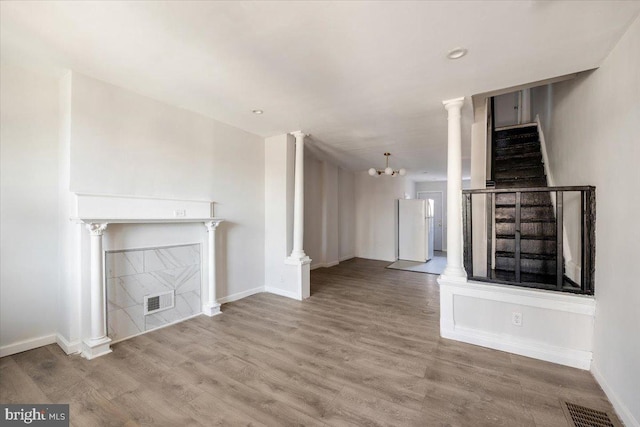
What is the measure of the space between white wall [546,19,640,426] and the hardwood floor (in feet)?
0.93

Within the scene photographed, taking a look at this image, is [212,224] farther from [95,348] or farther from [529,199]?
[529,199]

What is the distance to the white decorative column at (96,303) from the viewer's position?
2.49 metres

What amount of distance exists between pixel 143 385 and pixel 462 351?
2.87m

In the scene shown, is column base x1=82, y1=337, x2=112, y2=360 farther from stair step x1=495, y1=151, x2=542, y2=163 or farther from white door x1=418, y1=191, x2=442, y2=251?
white door x1=418, y1=191, x2=442, y2=251

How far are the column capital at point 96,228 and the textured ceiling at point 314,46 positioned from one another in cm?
145

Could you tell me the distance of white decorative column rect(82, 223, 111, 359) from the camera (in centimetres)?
249

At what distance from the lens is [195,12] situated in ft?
5.69

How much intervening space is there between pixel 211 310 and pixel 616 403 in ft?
12.7

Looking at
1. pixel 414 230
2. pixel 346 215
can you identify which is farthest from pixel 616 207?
pixel 346 215

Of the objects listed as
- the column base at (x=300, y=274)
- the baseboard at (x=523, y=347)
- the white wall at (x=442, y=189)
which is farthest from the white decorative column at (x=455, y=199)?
the white wall at (x=442, y=189)

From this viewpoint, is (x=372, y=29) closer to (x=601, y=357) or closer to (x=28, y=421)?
(x=601, y=357)

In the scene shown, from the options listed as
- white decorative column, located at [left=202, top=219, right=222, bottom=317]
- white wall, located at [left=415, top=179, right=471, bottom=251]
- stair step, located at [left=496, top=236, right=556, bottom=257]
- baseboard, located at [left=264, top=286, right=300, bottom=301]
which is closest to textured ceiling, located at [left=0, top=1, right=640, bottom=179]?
white decorative column, located at [left=202, top=219, right=222, bottom=317]

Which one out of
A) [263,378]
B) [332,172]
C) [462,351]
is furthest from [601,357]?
[332,172]

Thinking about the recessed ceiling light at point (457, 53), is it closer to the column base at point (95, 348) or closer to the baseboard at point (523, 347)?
the baseboard at point (523, 347)
